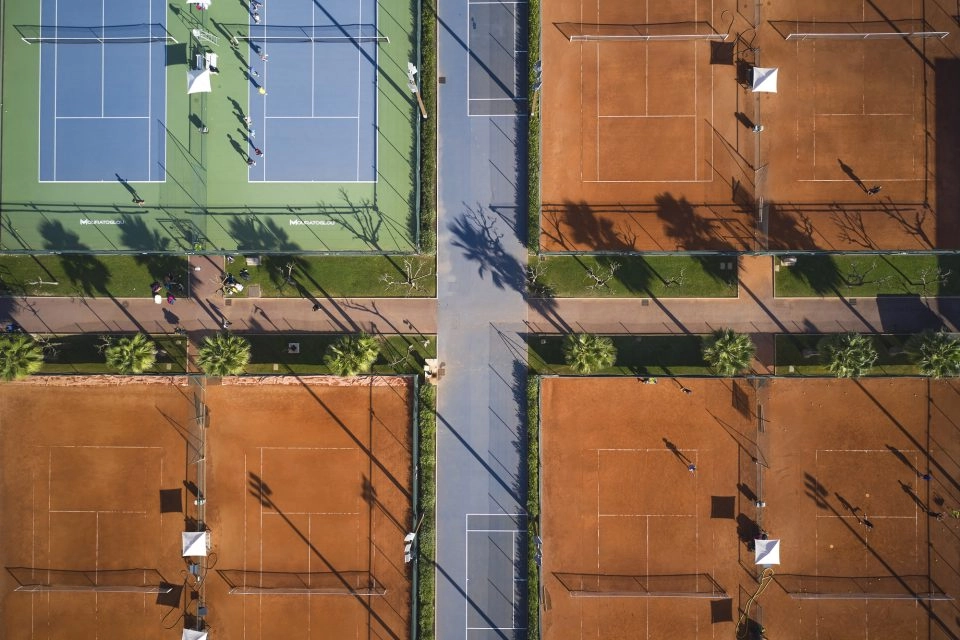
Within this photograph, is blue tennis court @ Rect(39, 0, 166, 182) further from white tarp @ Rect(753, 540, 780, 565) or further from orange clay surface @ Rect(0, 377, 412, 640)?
white tarp @ Rect(753, 540, 780, 565)

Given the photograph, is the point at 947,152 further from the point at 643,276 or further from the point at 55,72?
the point at 55,72

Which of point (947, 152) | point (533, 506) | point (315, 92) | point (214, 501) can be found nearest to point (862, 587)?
point (533, 506)

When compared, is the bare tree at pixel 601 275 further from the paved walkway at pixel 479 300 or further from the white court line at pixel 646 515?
the white court line at pixel 646 515

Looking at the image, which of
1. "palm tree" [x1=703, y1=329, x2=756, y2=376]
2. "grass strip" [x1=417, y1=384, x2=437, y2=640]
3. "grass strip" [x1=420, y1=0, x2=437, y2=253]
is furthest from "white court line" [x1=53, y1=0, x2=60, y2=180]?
"palm tree" [x1=703, y1=329, x2=756, y2=376]

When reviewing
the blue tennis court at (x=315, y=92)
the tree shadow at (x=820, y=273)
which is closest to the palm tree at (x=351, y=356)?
the blue tennis court at (x=315, y=92)

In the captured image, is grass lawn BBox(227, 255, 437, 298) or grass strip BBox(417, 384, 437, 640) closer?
grass strip BBox(417, 384, 437, 640)

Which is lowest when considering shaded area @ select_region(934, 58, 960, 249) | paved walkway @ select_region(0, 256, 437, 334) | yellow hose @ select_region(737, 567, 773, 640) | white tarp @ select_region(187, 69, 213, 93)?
yellow hose @ select_region(737, 567, 773, 640)

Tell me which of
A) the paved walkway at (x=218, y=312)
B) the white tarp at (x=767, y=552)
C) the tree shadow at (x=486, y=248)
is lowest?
the white tarp at (x=767, y=552)
